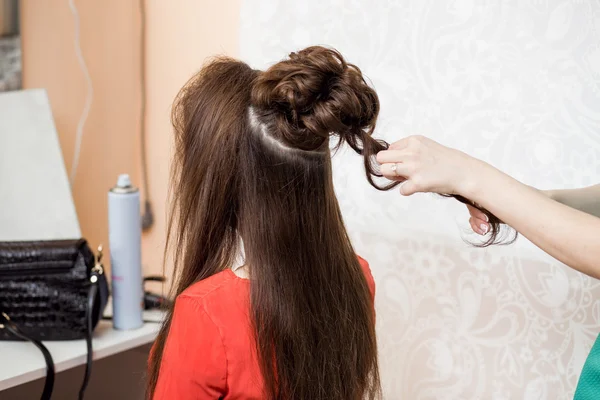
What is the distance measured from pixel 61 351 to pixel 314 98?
27.0 inches

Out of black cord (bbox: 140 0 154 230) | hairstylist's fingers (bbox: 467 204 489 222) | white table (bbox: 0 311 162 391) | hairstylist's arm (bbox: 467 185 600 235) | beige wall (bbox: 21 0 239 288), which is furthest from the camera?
black cord (bbox: 140 0 154 230)

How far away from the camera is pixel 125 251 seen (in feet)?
3.99

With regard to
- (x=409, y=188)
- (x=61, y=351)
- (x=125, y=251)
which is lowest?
(x=61, y=351)

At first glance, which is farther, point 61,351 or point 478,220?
point 61,351

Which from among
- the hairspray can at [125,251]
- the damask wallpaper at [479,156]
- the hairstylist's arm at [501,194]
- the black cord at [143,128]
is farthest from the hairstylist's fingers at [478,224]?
the black cord at [143,128]

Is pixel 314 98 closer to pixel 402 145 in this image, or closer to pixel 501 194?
pixel 402 145

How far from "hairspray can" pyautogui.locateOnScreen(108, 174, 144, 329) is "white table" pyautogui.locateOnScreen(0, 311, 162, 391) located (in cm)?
3

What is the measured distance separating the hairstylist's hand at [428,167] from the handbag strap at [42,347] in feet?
2.22

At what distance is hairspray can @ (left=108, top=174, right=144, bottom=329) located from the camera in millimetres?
1204

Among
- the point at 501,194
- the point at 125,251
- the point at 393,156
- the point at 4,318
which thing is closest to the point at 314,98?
the point at 393,156

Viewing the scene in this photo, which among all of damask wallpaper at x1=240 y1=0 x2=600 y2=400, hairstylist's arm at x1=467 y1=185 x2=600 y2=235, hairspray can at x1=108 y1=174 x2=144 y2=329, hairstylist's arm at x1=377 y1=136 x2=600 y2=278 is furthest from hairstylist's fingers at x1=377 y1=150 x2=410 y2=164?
hairspray can at x1=108 y1=174 x2=144 y2=329

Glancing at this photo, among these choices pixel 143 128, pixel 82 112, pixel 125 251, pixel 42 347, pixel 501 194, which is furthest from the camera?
pixel 143 128

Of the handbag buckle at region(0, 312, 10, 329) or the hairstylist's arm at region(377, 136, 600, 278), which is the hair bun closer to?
the hairstylist's arm at region(377, 136, 600, 278)

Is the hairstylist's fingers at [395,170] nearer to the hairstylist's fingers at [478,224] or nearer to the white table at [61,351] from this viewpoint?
the hairstylist's fingers at [478,224]
